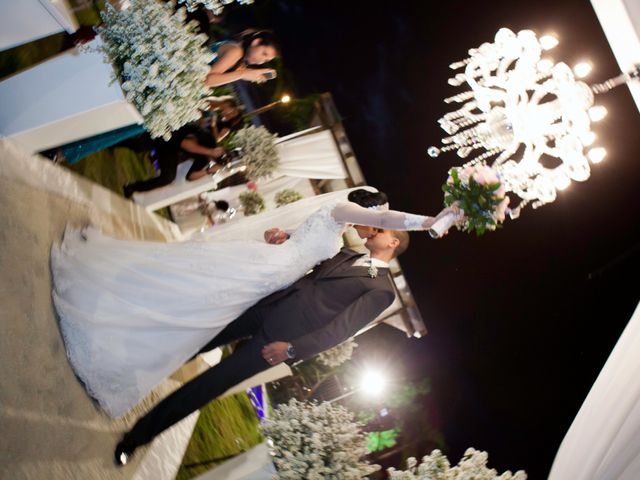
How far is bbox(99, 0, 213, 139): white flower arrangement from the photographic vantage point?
9.84 ft

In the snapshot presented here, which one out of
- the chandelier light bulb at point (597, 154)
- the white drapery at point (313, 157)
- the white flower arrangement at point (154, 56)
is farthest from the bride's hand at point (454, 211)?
the white drapery at point (313, 157)

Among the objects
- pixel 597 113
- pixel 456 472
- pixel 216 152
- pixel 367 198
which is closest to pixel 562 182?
pixel 597 113

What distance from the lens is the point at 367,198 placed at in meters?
3.18

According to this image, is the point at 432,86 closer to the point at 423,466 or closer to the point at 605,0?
the point at 605,0

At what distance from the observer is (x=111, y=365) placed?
112 inches

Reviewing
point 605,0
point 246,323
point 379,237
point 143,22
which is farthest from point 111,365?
point 605,0

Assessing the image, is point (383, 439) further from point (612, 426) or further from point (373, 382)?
point (612, 426)

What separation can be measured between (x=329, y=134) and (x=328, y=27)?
5.70 ft

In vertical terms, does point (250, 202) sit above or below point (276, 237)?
below

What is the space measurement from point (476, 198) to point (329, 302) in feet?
3.36

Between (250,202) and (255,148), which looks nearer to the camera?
(255,148)

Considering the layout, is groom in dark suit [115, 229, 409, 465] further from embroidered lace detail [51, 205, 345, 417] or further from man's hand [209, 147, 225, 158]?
man's hand [209, 147, 225, 158]

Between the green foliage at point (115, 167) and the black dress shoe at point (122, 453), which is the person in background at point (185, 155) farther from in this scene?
the black dress shoe at point (122, 453)

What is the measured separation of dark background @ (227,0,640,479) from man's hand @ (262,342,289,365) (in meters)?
4.21
